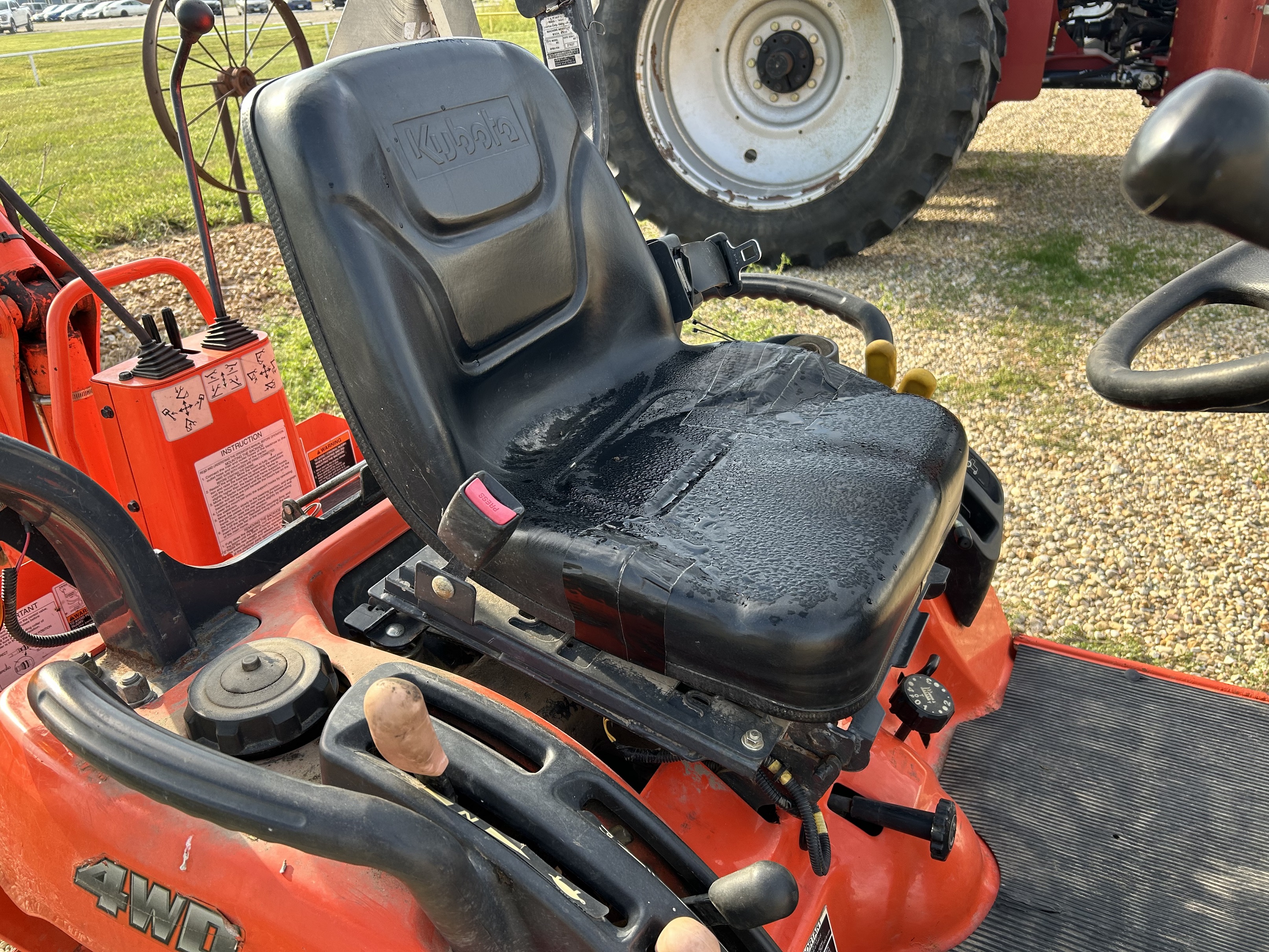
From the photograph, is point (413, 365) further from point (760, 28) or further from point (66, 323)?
point (760, 28)

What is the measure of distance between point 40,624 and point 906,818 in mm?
1599

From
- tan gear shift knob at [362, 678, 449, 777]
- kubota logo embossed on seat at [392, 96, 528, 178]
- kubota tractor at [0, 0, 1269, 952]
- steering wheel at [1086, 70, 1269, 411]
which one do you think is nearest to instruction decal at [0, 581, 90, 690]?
kubota tractor at [0, 0, 1269, 952]

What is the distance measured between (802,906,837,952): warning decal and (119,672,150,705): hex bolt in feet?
2.94

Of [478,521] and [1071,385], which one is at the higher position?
[478,521]

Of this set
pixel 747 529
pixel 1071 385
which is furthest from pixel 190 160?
pixel 1071 385

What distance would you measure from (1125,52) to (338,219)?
189 inches

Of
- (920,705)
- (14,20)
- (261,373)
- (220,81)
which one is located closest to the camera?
(920,705)

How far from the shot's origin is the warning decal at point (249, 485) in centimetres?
176

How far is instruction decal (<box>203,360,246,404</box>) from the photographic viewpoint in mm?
1712

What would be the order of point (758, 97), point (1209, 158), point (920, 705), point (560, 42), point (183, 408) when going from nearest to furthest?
point (1209, 158), point (920, 705), point (183, 408), point (560, 42), point (758, 97)

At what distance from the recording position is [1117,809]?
1.77m

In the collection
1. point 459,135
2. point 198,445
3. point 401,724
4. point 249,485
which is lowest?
point 249,485

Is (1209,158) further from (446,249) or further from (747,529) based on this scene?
(446,249)

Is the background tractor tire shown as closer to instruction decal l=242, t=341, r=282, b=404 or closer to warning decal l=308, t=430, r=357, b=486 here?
warning decal l=308, t=430, r=357, b=486
